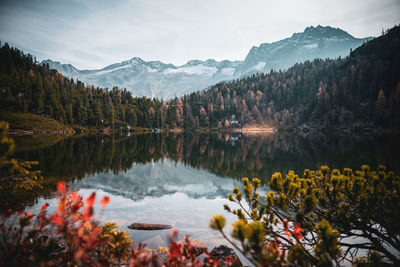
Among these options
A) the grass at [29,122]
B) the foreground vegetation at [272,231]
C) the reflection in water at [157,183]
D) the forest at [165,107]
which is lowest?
the reflection in water at [157,183]

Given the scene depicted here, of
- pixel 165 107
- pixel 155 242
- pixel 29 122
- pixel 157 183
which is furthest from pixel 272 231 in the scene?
pixel 165 107

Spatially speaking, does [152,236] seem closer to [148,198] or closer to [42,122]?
[148,198]

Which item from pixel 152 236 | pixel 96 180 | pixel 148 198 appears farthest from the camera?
pixel 96 180

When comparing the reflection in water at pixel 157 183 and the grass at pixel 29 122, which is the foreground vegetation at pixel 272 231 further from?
the grass at pixel 29 122

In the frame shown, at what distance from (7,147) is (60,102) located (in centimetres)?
16984

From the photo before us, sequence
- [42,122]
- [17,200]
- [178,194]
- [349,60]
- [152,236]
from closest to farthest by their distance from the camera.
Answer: [152,236] < [17,200] < [178,194] < [42,122] < [349,60]

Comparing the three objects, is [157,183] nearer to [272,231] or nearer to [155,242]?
[155,242]

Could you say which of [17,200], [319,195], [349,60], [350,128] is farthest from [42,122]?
[349,60]

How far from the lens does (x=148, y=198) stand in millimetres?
21125

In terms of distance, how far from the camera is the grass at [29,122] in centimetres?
9876

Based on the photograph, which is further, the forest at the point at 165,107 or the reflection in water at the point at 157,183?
the forest at the point at 165,107

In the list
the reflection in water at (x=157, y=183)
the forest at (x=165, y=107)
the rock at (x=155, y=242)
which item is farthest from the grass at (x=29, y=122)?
the rock at (x=155, y=242)

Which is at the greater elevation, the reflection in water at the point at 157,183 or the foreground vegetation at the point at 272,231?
the foreground vegetation at the point at 272,231

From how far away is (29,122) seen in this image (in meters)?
106
